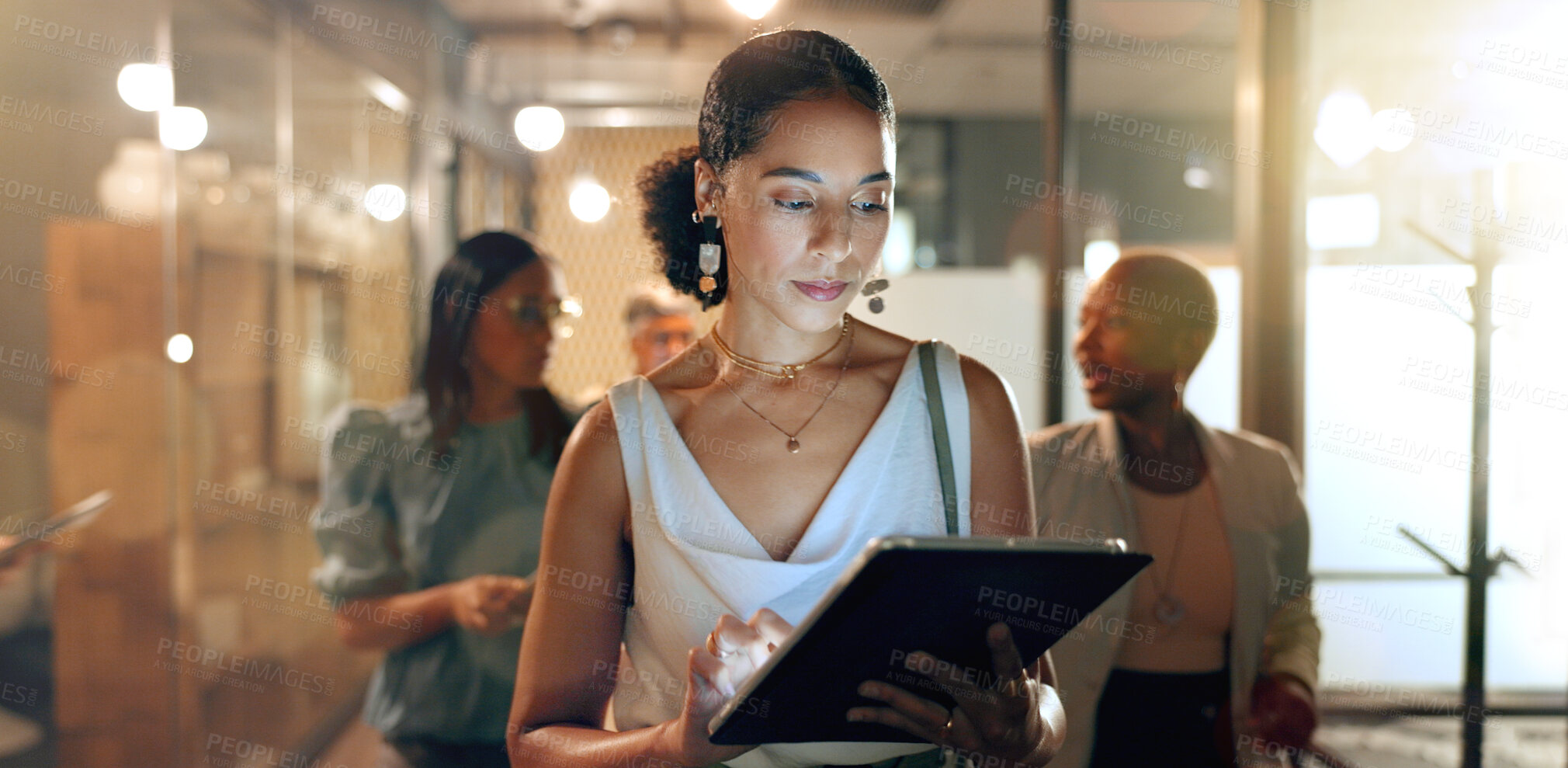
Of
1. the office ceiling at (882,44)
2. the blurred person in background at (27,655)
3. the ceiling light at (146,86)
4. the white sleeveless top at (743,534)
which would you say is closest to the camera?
the white sleeveless top at (743,534)

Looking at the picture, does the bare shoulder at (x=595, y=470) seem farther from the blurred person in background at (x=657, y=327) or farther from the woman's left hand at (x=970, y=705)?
the blurred person in background at (x=657, y=327)

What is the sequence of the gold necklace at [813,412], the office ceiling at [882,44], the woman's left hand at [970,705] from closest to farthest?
the woman's left hand at [970,705], the gold necklace at [813,412], the office ceiling at [882,44]

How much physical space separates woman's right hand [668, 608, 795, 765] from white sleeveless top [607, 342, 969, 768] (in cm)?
10

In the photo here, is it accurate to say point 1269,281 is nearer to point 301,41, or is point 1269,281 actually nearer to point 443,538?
point 443,538

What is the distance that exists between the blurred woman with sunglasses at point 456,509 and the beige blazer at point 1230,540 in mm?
999

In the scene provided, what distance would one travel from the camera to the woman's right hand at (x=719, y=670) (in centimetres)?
91

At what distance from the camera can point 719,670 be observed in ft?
2.97

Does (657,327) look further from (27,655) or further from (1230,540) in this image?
(27,655)

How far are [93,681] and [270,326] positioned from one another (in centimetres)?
131

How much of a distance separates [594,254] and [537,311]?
0.89 meters

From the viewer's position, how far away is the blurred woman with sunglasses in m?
1.68

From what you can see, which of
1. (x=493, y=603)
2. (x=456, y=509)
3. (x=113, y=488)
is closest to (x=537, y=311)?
(x=456, y=509)

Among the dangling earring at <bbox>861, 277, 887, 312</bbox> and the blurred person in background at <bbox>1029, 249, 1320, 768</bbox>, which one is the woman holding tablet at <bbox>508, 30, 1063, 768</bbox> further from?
the blurred person in background at <bbox>1029, 249, 1320, 768</bbox>

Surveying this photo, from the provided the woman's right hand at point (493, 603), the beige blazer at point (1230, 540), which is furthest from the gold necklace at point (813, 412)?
the beige blazer at point (1230, 540)
